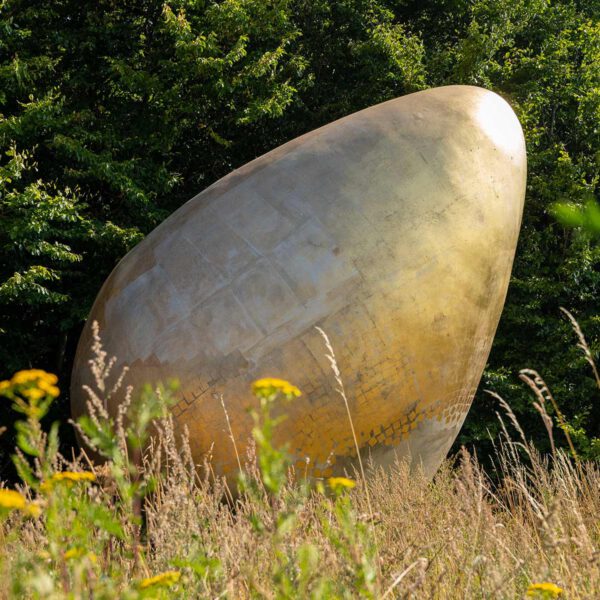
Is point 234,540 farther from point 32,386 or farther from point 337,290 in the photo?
point 337,290

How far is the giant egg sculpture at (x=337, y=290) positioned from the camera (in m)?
6.01

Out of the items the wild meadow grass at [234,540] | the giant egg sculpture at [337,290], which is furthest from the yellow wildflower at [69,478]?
the giant egg sculpture at [337,290]

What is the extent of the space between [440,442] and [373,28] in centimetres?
1081

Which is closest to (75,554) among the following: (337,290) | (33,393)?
(33,393)

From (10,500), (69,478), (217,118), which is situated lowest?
(69,478)

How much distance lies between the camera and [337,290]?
6.11 meters

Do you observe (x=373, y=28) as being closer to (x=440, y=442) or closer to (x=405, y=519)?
(x=440, y=442)

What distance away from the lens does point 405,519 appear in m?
3.78

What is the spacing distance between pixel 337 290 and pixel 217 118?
31.1 feet

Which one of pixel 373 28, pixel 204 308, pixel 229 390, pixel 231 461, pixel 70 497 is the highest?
pixel 373 28

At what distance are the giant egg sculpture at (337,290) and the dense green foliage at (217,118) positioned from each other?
4714 millimetres

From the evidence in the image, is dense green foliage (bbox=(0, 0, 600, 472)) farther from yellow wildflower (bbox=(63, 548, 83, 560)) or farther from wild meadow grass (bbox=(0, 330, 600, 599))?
yellow wildflower (bbox=(63, 548, 83, 560))

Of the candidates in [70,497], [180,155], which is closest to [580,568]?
[70,497]

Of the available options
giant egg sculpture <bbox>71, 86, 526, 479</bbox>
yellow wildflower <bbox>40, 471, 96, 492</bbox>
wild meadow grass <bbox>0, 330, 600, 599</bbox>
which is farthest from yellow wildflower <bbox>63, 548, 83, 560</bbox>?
giant egg sculpture <bbox>71, 86, 526, 479</bbox>
